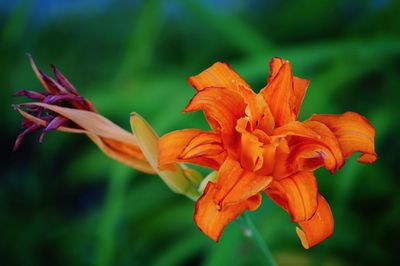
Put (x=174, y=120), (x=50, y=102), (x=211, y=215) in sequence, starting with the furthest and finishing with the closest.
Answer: (x=174, y=120) < (x=50, y=102) < (x=211, y=215)

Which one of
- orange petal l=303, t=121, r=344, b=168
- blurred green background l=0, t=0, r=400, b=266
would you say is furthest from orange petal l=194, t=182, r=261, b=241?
blurred green background l=0, t=0, r=400, b=266

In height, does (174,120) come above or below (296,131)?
below

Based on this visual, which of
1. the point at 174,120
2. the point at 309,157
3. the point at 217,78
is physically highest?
the point at 217,78

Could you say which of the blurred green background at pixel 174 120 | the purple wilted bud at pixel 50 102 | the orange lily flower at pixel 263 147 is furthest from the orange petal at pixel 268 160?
the blurred green background at pixel 174 120

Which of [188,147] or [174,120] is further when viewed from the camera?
[174,120]

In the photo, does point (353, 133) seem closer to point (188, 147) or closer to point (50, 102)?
point (188, 147)

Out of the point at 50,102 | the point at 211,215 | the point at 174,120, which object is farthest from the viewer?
the point at 174,120

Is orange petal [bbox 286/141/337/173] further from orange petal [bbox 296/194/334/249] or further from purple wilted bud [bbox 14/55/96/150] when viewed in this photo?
purple wilted bud [bbox 14/55/96/150]

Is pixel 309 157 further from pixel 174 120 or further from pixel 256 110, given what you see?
pixel 174 120

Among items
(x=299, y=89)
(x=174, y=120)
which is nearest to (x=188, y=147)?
(x=299, y=89)
